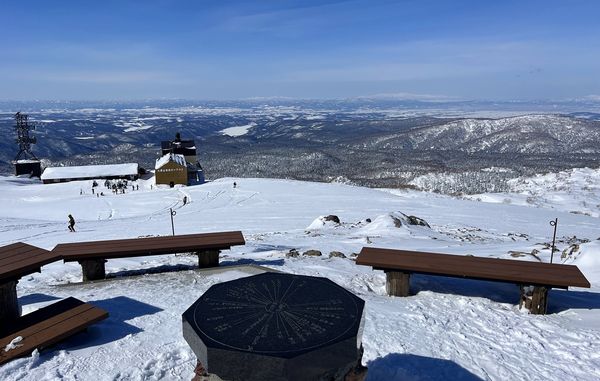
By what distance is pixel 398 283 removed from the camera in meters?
9.77

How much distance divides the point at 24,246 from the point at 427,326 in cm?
792

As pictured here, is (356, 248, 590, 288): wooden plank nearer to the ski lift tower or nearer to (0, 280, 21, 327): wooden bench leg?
(0, 280, 21, 327): wooden bench leg

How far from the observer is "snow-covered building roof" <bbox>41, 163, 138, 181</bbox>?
60.3m

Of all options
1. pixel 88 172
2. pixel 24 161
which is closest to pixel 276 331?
pixel 88 172

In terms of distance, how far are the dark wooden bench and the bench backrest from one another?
161 cm

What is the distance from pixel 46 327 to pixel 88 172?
6202cm

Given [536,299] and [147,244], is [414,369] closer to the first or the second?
[536,299]

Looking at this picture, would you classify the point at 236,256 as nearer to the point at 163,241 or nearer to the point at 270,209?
the point at 163,241

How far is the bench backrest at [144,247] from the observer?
10445 millimetres

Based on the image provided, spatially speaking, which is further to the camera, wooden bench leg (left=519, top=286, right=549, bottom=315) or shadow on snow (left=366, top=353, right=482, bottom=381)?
wooden bench leg (left=519, top=286, right=549, bottom=315)

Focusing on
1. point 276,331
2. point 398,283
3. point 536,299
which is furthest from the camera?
point 398,283

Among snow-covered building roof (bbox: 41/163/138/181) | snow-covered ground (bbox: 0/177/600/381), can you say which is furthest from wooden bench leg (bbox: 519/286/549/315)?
snow-covered building roof (bbox: 41/163/138/181)

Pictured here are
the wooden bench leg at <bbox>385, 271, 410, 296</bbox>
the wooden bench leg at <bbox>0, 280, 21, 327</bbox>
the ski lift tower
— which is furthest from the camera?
the ski lift tower

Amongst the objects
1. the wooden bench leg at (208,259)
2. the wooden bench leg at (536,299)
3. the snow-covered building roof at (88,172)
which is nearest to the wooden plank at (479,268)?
the wooden bench leg at (536,299)
